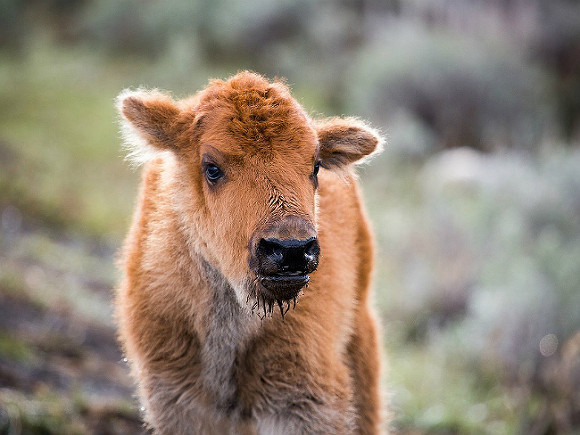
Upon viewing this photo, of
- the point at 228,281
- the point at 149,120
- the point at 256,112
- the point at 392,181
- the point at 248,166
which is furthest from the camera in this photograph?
the point at 392,181

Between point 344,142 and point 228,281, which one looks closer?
point 228,281

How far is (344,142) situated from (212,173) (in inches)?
38.6

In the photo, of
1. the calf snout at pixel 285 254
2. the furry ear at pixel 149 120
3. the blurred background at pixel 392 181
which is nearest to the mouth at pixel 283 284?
the calf snout at pixel 285 254

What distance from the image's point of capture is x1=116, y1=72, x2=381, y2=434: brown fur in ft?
12.8

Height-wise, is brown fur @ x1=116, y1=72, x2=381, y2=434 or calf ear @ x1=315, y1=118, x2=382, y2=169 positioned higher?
calf ear @ x1=315, y1=118, x2=382, y2=169

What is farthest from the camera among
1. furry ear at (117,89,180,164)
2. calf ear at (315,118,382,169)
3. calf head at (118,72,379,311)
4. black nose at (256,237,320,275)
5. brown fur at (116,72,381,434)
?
calf ear at (315,118,382,169)

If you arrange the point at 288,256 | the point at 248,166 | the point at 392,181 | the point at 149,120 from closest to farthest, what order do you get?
the point at 288,256 → the point at 248,166 → the point at 149,120 → the point at 392,181

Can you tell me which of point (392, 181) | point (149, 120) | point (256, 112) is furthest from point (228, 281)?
point (392, 181)

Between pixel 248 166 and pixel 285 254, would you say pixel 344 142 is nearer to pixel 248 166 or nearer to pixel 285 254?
pixel 248 166

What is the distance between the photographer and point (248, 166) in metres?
3.84

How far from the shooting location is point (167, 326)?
13.8ft

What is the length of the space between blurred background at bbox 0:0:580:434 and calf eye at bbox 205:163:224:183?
4.09 feet

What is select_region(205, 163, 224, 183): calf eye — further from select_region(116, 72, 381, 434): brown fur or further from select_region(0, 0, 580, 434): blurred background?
select_region(0, 0, 580, 434): blurred background

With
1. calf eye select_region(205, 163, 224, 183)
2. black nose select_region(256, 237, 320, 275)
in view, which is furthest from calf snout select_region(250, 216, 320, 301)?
calf eye select_region(205, 163, 224, 183)
